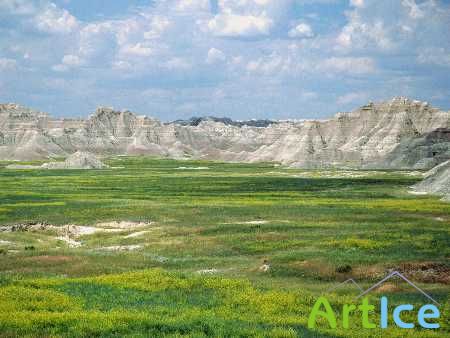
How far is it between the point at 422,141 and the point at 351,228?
436 ft

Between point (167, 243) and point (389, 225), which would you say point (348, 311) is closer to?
point (167, 243)

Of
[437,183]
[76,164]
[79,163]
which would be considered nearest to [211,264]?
[437,183]

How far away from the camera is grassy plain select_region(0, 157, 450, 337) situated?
1800 cm

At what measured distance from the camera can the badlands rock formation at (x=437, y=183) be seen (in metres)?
81.1

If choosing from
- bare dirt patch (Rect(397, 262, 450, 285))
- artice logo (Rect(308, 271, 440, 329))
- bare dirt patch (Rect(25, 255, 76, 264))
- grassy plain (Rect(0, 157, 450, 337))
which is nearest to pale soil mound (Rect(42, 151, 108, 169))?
grassy plain (Rect(0, 157, 450, 337))

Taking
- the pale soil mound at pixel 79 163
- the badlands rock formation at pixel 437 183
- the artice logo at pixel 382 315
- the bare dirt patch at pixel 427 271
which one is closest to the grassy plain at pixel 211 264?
the bare dirt patch at pixel 427 271

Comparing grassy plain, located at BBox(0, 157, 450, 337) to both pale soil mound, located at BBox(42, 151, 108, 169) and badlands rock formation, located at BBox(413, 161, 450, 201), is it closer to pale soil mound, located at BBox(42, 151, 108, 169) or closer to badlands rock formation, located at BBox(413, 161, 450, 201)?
badlands rock formation, located at BBox(413, 161, 450, 201)

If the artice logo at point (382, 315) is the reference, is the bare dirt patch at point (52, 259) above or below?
below

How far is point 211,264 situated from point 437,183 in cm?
6096

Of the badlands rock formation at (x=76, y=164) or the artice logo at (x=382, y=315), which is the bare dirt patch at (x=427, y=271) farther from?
the badlands rock formation at (x=76, y=164)

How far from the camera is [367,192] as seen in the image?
85625 millimetres

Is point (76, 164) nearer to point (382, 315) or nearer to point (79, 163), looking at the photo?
point (79, 163)

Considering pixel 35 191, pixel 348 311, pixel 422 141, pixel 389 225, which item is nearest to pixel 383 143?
pixel 422 141

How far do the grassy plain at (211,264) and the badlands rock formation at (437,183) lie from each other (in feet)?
34.8
